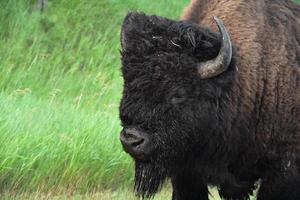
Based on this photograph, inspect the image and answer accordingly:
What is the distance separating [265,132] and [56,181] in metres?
2.60

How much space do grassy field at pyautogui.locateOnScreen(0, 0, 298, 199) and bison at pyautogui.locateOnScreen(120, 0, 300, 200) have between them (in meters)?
1.77

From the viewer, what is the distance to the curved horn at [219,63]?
5621 mm

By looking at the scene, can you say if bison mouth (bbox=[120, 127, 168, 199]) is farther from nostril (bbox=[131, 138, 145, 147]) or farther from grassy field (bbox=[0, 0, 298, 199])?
grassy field (bbox=[0, 0, 298, 199])

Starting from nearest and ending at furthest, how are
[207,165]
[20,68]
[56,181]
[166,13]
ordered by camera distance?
[207,165]
[56,181]
[20,68]
[166,13]

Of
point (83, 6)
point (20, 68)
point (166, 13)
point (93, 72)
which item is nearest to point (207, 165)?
point (20, 68)

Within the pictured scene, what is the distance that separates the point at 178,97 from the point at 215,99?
1.19 feet

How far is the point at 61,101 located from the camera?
33.2ft

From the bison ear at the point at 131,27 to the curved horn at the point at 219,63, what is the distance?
55cm

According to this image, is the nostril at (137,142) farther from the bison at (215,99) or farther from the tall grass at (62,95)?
the tall grass at (62,95)

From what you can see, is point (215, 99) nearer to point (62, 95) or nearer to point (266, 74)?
point (266, 74)

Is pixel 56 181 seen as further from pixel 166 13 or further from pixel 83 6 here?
pixel 166 13

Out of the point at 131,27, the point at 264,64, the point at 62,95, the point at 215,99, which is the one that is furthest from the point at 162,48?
the point at 62,95

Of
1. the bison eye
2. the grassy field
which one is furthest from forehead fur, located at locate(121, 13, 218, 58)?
the grassy field

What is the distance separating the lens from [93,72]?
41.3 ft
